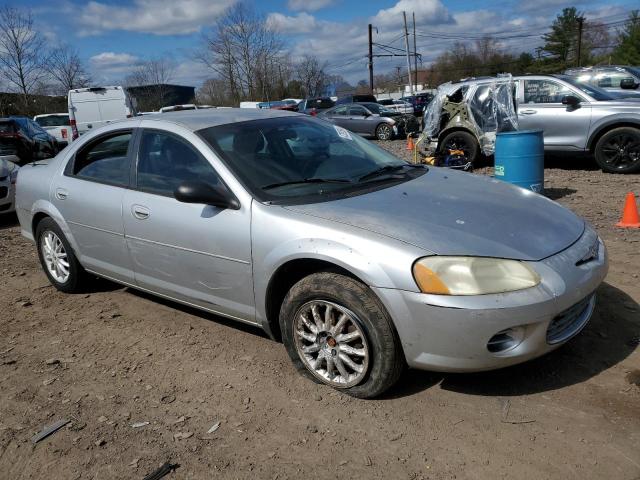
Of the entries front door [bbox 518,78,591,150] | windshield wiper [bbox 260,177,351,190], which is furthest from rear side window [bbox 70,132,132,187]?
front door [bbox 518,78,591,150]

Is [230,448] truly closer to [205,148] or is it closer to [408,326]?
[408,326]

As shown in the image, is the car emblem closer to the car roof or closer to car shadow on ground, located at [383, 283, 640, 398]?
car shadow on ground, located at [383, 283, 640, 398]

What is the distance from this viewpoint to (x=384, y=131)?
62.3ft

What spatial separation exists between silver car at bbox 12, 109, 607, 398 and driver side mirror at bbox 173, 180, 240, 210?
0.03 feet

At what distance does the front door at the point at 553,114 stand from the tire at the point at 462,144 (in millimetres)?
837

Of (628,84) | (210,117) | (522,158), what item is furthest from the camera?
(628,84)

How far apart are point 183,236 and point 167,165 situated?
0.61 meters

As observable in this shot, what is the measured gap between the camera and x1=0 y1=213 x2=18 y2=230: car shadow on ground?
8578 millimetres

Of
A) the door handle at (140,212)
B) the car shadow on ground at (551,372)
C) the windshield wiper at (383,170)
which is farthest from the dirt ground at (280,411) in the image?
the windshield wiper at (383,170)

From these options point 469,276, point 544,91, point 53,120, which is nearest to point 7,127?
point 53,120

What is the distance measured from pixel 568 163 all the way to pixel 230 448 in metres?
9.98

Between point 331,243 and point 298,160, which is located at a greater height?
point 298,160

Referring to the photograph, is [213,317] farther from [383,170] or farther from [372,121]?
[372,121]

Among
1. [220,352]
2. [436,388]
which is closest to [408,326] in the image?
[436,388]
